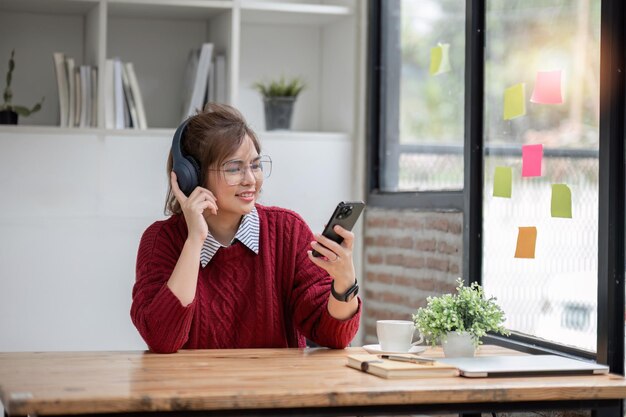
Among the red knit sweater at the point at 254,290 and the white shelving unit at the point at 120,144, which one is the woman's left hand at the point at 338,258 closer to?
the red knit sweater at the point at 254,290

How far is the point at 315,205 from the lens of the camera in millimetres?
3840

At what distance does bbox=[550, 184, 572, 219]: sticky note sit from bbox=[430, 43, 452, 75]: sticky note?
2.71ft

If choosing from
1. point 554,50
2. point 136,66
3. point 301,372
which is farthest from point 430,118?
point 301,372

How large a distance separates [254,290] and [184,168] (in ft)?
1.13

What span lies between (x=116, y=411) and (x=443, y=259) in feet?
5.79

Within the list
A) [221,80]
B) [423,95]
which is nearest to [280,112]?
[221,80]

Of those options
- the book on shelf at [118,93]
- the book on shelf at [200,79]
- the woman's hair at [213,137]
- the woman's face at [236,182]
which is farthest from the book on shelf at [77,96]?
the woman's face at [236,182]

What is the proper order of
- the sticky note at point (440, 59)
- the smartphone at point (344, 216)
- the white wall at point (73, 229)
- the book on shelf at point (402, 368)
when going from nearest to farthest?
the book on shelf at point (402, 368) → the smartphone at point (344, 216) → the sticky note at point (440, 59) → the white wall at point (73, 229)

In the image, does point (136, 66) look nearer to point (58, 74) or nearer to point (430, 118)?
point (58, 74)

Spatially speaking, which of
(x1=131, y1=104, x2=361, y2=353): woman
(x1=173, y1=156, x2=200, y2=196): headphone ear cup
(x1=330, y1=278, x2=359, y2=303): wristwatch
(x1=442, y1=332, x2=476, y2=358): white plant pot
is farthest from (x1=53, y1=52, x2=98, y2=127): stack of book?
(x1=442, y1=332, x2=476, y2=358): white plant pot

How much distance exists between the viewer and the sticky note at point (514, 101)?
2.91 meters

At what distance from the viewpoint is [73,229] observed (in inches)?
141

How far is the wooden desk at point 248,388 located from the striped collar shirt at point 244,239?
0.29 meters

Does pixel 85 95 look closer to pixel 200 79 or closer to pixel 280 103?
pixel 200 79
